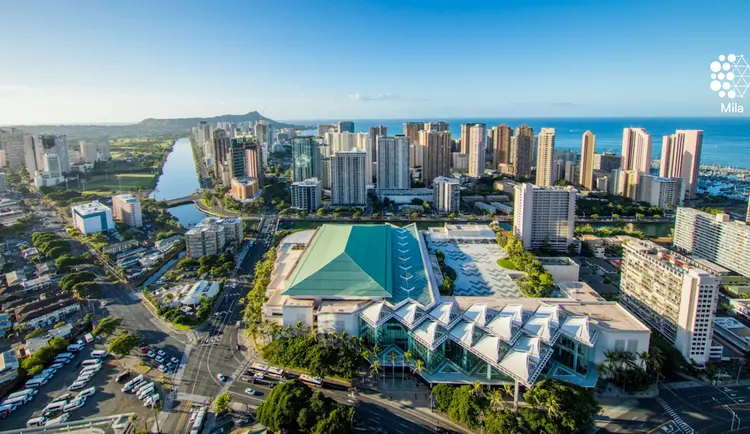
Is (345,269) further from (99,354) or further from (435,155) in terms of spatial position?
(435,155)

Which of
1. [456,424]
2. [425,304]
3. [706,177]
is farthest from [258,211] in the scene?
[706,177]

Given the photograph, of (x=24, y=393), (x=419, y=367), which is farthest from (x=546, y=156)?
(x=24, y=393)

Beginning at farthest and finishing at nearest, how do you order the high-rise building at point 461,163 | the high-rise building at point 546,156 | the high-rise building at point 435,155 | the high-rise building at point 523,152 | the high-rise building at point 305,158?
Result: the high-rise building at point 461,163 < the high-rise building at point 523,152 < the high-rise building at point 435,155 < the high-rise building at point 305,158 < the high-rise building at point 546,156

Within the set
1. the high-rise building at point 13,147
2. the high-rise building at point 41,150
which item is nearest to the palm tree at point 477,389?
the high-rise building at point 41,150

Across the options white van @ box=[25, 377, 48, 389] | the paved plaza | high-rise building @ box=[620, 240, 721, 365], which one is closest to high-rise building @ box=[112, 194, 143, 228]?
white van @ box=[25, 377, 48, 389]

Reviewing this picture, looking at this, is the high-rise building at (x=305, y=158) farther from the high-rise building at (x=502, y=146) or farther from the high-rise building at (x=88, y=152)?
the high-rise building at (x=88, y=152)

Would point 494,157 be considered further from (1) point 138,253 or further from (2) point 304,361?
(2) point 304,361
